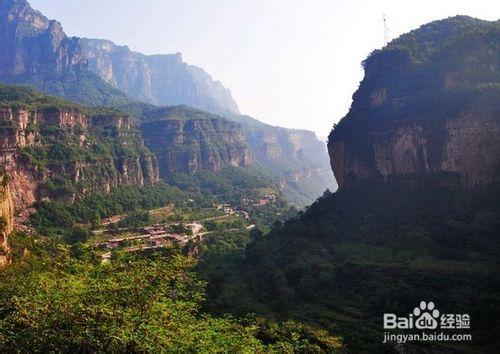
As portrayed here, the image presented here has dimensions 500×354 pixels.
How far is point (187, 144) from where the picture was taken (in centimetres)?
17600

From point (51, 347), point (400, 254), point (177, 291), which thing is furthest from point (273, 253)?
point (51, 347)

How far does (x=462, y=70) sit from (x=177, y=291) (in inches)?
2027

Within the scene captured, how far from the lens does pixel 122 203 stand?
115 m

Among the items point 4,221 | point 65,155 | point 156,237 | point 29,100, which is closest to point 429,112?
point 156,237

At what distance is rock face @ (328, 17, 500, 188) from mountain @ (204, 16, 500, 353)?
18 cm

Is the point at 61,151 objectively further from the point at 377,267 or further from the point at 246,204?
the point at 377,267

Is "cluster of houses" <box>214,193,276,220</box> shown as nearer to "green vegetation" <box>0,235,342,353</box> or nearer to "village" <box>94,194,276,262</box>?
"village" <box>94,194,276,262</box>

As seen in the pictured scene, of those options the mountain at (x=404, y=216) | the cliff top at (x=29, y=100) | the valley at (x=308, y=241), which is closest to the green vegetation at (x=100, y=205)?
the valley at (x=308, y=241)

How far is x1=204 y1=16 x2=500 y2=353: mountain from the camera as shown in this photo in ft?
128

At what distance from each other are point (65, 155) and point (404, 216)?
269 ft

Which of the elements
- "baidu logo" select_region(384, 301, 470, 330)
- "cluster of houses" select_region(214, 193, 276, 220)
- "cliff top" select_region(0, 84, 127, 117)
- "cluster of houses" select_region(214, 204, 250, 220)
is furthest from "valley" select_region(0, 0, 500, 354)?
"cluster of houses" select_region(214, 193, 276, 220)

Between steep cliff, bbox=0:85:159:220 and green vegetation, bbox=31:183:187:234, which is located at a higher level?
steep cliff, bbox=0:85:159:220

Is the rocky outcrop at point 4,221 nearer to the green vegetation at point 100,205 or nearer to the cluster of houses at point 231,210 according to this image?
the green vegetation at point 100,205

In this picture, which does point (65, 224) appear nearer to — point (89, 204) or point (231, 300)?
point (89, 204)
